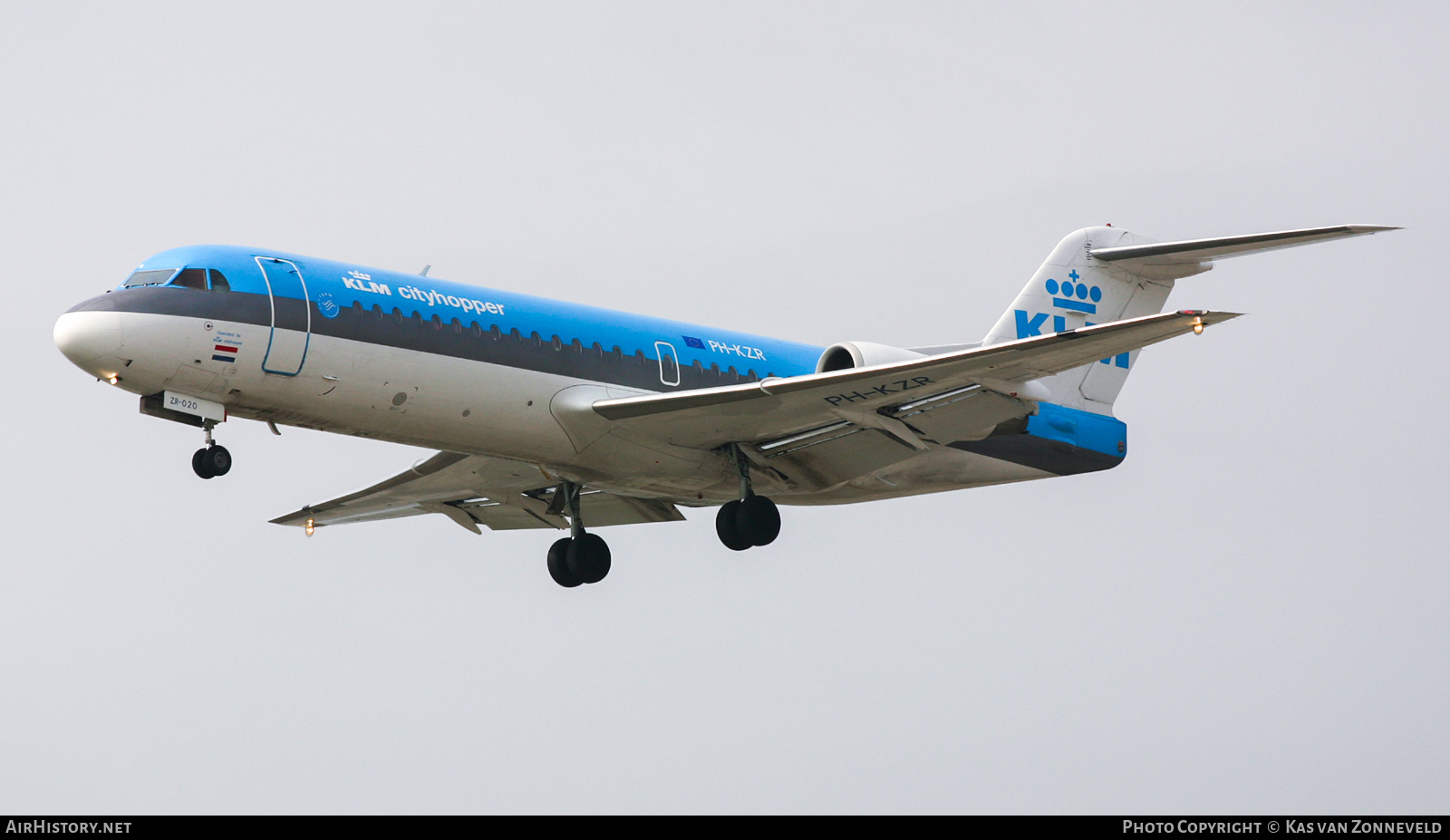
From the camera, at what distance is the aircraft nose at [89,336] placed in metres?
18.0

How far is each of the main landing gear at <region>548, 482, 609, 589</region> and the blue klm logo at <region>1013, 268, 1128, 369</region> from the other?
7.00 m

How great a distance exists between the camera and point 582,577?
2369 centimetres

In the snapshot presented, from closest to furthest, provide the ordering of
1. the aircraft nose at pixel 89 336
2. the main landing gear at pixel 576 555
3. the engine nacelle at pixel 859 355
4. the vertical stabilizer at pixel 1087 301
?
1. the aircraft nose at pixel 89 336
2. the engine nacelle at pixel 859 355
3. the main landing gear at pixel 576 555
4. the vertical stabilizer at pixel 1087 301

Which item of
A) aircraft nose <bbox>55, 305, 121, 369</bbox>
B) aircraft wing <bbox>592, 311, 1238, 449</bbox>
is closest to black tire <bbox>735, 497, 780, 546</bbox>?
aircraft wing <bbox>592, 311, 1238, 449</bbox>

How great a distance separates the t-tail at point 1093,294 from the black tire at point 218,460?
36.9 feet

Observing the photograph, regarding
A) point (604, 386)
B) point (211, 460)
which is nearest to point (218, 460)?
point (211, 460)

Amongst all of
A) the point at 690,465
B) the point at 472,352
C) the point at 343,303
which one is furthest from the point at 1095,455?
the point at 343,303

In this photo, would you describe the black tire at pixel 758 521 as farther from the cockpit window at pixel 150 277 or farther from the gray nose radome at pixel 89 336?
the gray nose radome at pixel 89 336

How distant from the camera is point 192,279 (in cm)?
1870

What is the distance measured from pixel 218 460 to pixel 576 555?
6408mm

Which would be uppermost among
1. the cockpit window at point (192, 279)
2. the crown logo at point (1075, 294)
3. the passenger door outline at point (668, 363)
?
the crown logo at point (1075, 294)

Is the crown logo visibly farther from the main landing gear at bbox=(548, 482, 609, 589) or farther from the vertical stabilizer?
the main landing gear at bbox=(548, 482, 609, 589)

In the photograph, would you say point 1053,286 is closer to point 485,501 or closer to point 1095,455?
point 1095,455

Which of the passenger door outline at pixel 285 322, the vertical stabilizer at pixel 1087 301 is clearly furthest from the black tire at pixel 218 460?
the vertical stabilizer at pixel 1087 301
